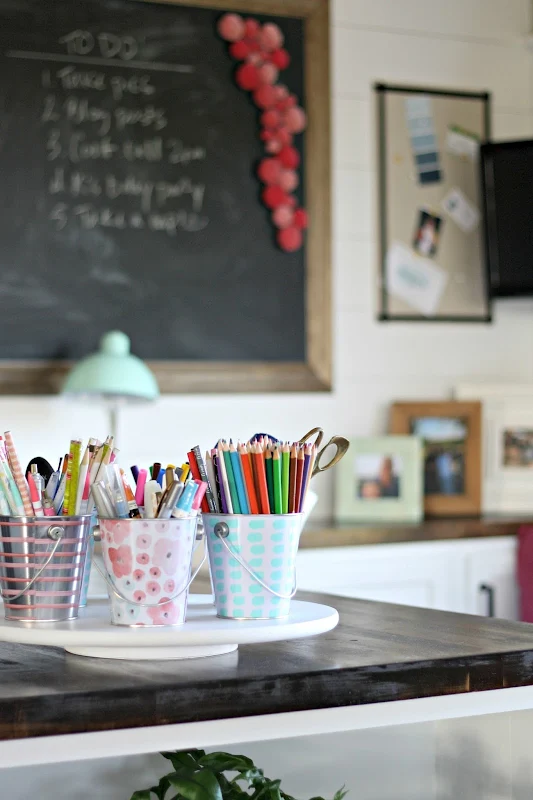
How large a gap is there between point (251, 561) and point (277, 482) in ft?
0.24

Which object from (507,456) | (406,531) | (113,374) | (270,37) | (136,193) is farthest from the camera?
(507,456)

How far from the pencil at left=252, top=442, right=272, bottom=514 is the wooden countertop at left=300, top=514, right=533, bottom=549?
1.70m

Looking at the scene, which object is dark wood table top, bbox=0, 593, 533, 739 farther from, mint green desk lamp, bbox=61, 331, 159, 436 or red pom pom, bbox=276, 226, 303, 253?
red pom pom, bbox=276, 226, 303, 253

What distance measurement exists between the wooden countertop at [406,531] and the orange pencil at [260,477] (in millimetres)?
1701

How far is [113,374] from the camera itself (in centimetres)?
277

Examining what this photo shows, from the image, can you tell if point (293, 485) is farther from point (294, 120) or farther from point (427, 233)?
point (427, 233)

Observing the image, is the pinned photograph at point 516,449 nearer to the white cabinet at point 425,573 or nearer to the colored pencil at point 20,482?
the white cabinet at point 425,573

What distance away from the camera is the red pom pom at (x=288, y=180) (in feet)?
10.6

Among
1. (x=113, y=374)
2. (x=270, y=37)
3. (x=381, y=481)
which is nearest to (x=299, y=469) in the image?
(x=113, y=374)

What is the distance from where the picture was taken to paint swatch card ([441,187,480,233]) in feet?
11.5

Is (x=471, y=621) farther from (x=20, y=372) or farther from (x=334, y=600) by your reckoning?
(x=20, y=372)

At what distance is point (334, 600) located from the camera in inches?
54.9

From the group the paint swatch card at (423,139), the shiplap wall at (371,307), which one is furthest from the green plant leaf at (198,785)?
the paint swatch card at (423,139)

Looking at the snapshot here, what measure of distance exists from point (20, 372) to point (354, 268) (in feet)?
3.38
